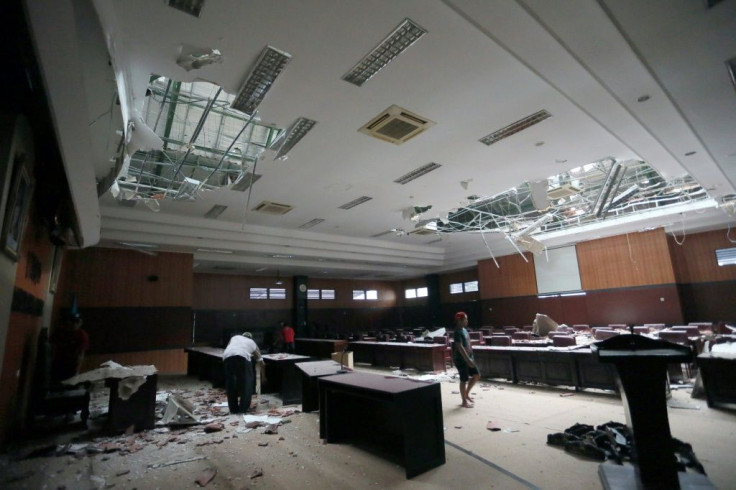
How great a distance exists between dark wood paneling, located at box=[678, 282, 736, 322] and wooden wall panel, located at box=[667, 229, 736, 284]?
21 cm

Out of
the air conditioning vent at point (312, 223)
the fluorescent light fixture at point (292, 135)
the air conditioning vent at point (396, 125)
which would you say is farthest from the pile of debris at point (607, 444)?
the air conditioning vent at point (312, 223)

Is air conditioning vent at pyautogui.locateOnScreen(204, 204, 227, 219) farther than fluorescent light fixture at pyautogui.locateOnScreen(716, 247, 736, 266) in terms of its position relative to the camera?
No

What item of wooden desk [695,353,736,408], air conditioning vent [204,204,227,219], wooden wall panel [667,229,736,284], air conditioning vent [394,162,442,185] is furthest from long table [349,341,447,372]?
wooden wall panel [667,229,736,284]

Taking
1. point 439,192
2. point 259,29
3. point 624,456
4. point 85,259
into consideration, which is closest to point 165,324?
point 85,259

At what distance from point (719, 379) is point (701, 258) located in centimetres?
973

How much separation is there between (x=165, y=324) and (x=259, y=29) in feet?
33.6

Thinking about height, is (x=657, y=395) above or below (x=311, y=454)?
above

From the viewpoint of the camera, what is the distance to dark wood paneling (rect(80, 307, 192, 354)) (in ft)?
32.9

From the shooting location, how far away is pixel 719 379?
484 cm

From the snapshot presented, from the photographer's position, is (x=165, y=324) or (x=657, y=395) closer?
(x=657, y=395)

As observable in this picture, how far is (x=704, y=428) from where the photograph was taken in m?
4.06

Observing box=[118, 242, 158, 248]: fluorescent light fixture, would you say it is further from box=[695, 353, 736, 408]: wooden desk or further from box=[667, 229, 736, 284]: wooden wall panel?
box=[667, 229, 736, 284]: wooden wall panel

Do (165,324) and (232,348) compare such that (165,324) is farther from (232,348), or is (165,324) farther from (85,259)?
(232,348)

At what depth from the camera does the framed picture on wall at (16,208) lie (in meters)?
3.07
